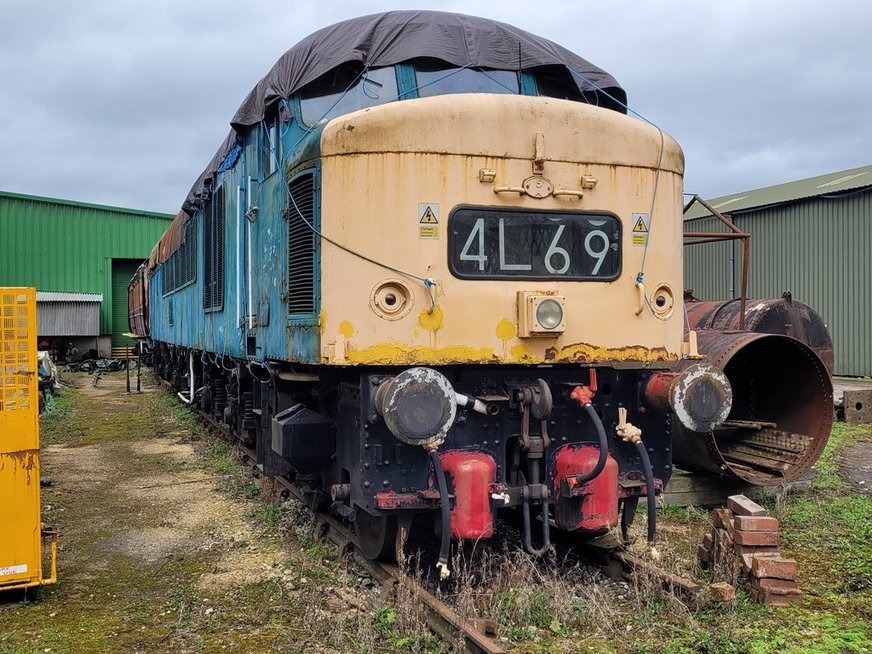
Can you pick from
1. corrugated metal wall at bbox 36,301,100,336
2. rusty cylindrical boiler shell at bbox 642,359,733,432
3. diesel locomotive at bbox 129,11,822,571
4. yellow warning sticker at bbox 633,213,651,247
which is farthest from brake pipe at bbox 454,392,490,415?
corrugated metal wall at bbox 36,301,100,336

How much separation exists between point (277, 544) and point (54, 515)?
8.00 ft

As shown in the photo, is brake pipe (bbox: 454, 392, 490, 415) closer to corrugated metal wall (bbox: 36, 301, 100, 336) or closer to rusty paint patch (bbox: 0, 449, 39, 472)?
rusty paint patch (bbox: 0, 449, 39, 472)

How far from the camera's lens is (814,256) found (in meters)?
19.9

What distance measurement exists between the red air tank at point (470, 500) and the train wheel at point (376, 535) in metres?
0.53

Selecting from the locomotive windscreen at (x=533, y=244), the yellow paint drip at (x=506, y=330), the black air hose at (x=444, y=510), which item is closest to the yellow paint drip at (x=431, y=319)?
the locomotive windscreen at (x=533, y=244)

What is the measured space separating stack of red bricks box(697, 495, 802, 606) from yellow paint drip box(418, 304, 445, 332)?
2.18 meters

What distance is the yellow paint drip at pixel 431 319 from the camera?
14.7 feet

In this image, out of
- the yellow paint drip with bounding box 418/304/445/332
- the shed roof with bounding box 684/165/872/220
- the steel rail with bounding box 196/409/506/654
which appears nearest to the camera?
the steel rail with bounding box 196/409/506/654

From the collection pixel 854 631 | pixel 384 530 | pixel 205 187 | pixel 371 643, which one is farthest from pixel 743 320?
pixel 205 187

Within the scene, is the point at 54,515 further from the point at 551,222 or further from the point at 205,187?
the point at 551,222

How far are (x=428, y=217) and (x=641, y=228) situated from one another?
1414 millimetres

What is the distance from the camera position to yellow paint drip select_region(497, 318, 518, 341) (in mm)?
4605

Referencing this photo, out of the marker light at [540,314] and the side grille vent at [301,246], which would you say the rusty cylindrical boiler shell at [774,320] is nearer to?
the marker light at [540,314]

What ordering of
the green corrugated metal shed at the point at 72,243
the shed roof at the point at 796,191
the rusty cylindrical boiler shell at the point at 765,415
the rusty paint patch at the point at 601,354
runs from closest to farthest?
the rusty paint patch at the point at 601,354 < the rusty cylindrical boiler shell at the point at 765,415 < the shed roof at the point at 796,191 < the green corrugated metal shed at the point at 72,243
